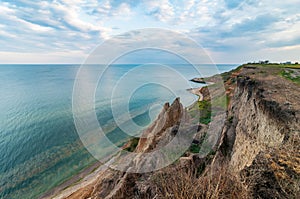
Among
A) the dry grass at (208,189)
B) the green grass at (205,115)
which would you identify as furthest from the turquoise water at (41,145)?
the dry grass at (208,189)

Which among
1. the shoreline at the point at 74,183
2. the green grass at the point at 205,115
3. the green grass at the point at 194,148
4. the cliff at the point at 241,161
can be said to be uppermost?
the cliff at the point at 241,161

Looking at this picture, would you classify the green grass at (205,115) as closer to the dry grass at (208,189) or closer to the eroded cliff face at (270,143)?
the eroded cliff face at (270,143)

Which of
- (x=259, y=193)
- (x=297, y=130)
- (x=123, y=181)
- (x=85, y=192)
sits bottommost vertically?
(x=85, y=192)

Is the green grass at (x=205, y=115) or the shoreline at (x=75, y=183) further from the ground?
the green grass at (x=205, y=115)

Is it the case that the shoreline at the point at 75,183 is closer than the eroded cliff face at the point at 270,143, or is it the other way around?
the eroded cliff face at the point at 270,143

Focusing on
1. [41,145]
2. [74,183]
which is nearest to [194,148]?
[74,183]

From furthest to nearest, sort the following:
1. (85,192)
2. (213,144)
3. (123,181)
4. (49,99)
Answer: (49,99)
(85,192)
(213,144)
(123,181)

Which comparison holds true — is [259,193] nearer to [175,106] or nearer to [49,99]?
[175,106]

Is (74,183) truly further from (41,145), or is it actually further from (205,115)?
(205,115)

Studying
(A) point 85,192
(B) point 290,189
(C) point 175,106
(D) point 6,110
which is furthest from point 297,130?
(D) point 6,110

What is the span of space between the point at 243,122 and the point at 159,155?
22.0ft

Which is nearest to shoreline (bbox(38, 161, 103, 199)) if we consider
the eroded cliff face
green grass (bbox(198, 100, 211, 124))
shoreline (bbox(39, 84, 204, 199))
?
shoreline (bbox(39, 84, 204, 199))

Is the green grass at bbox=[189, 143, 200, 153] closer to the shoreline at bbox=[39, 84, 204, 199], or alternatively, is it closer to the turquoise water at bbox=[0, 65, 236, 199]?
the shoreline at bbox=[39, 84, 204, 199]

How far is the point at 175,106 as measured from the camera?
71.0 ft
